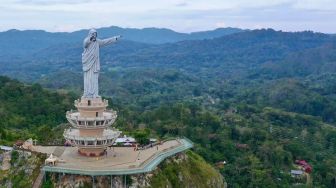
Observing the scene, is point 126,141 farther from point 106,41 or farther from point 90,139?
point 106,41

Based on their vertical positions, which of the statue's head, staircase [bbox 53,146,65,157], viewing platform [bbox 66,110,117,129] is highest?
the statue's head

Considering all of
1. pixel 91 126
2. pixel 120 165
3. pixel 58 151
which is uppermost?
pixel 91 126

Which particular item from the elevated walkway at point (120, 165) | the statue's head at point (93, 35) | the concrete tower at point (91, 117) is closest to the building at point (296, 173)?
the elevated walkway at point (120, 165)

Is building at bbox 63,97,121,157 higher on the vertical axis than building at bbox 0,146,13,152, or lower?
higher

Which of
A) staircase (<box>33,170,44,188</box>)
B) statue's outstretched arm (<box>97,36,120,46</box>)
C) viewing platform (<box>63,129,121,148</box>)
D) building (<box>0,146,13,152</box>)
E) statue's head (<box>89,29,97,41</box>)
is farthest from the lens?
building (<box>0,146,13,152</box>)

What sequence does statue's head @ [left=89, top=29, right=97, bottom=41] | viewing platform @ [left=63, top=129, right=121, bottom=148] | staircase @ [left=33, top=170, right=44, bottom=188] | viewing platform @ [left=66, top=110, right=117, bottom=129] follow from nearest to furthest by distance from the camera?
staircase @ [left=33, top=170, right=44, bottom=188]
viewing platform @ [left=66, top=110, right=117, bottom=129]
viewing platform @ [left=63, top=129, right=121, bottom=148]
statue's head @ [left=89, top=29, right=97, bottom=41]

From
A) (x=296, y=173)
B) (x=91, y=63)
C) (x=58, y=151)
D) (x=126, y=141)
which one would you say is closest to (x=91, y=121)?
(x=91, y=63)

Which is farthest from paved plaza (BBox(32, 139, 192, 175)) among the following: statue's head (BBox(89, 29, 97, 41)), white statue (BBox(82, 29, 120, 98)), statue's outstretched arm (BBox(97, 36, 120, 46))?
statue's head (BBox(89, 29, 97, 41))

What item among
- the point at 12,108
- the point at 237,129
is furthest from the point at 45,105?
the point at 237,129

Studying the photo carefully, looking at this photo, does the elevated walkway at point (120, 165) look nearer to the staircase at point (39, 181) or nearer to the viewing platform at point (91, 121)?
the staircase at point (39, 181)

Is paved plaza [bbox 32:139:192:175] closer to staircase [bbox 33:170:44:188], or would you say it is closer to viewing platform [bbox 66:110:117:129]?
staircase [bbox 33:170:44:188]

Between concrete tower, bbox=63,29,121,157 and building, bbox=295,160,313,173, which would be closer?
concrete tower, bbox=63,29,121,157
